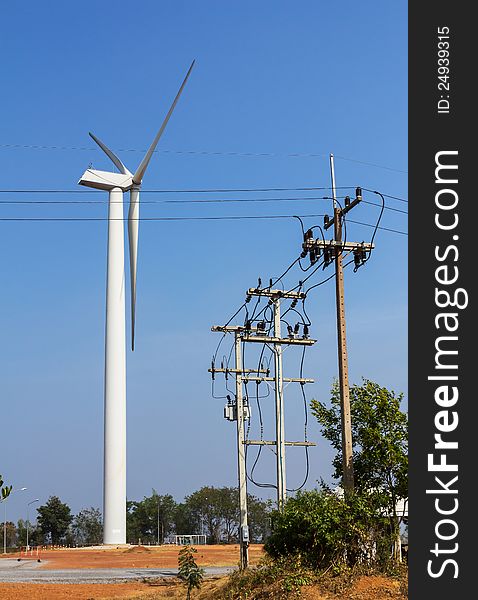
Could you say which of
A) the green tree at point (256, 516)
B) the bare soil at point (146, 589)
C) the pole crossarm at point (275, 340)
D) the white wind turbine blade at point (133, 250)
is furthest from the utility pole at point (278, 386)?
the green tree at point (256, 516)

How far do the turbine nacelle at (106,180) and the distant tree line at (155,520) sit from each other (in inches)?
2594

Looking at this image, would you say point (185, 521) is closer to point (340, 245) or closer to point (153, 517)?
point (153, 517)

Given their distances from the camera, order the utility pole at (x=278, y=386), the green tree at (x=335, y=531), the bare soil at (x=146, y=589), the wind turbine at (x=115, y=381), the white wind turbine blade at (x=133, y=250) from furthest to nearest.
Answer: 1. the wind turbine at (x=115, y=381)
2. the white wind turbine blade at (x=133, y=250)
3. the utility pole at (x=278, y=386)
4. the green tree at (x=335, y=531)
5. the bare soil at (x=146, y=589)

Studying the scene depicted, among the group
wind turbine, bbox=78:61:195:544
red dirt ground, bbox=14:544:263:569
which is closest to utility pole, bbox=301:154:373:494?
red dirt ground, bbox=14:544:263:569

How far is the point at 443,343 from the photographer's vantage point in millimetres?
11016

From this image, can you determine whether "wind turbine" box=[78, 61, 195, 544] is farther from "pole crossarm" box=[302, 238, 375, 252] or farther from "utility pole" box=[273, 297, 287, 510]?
"pole crossarm" box=[302, 238, 375, 252]

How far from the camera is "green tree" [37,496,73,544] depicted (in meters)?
127

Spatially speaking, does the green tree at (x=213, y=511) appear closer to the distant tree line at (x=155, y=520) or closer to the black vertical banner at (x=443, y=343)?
the distant tree line at (x=155, y=520)

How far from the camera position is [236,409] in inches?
1432

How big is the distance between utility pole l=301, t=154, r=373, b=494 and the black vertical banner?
11508 mm

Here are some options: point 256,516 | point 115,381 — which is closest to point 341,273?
point 115,381

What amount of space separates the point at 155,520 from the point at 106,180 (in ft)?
256

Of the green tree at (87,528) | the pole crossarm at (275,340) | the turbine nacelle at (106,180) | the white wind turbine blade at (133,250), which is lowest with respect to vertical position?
the green tree at (87,528)

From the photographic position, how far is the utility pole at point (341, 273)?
887 inches
